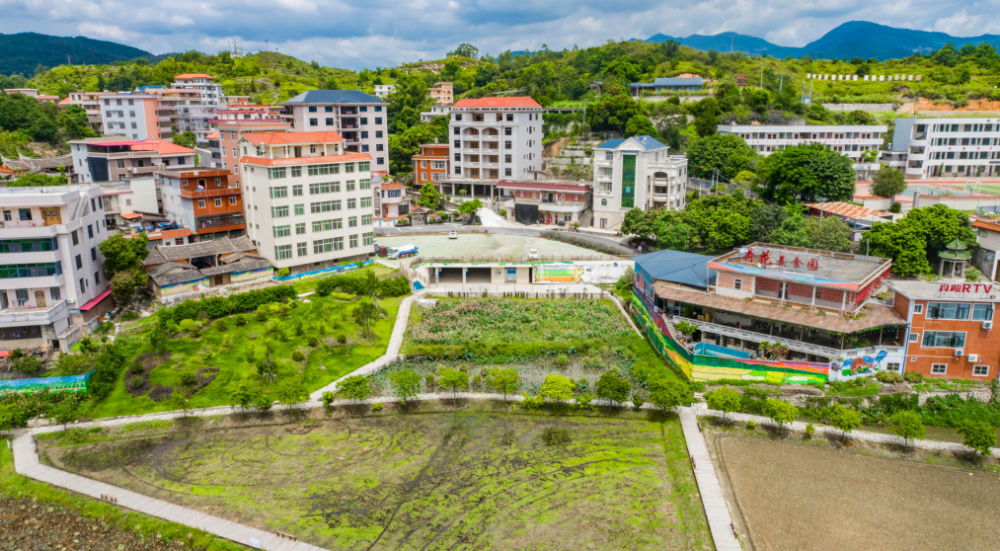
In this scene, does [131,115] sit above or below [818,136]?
above

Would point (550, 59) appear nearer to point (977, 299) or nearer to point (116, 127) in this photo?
point (116, 127)

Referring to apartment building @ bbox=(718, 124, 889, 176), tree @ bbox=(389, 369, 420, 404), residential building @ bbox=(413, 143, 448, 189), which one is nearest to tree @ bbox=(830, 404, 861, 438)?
tree @ bbox=(389, 369, 420, 404)

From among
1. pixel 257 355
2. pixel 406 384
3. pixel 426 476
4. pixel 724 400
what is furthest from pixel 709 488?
pixel 257 355

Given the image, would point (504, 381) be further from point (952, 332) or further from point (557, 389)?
point (952, 332)

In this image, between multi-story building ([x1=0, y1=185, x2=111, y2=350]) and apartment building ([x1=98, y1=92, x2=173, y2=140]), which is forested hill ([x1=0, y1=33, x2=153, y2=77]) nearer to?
apartment building ([x1=98, y1=92, x2=173, y2=140])

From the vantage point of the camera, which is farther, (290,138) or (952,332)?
(290,138)

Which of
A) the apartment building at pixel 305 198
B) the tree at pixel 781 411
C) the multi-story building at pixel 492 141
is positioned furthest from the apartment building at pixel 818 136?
the tree at pixel 781 411
